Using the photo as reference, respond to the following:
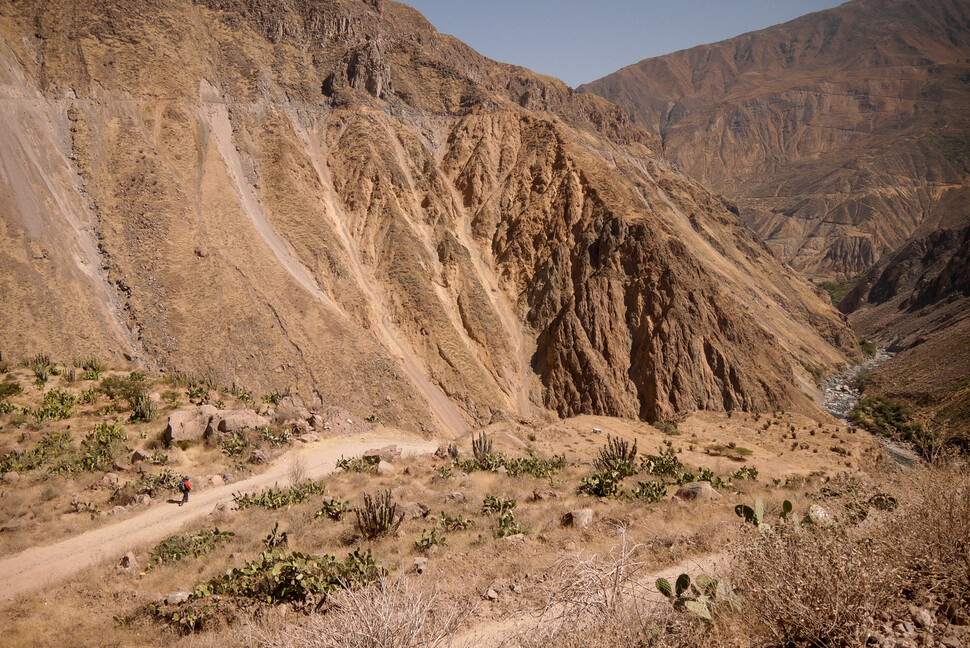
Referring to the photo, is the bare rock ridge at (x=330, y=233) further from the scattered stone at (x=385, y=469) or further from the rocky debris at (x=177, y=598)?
the rocky debris at (x=177, y=598)

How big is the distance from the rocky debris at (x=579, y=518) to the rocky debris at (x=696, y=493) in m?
2.91

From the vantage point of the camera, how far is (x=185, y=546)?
10.1 metres

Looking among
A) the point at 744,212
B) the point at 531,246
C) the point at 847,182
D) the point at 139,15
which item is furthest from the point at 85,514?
the point at 847,182

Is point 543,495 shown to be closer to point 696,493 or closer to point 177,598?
point 696,493

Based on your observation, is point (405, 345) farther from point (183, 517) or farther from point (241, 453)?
point (183, 517)

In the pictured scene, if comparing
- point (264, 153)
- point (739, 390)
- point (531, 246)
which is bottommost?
point (739, 390)

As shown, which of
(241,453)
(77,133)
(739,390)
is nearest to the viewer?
(241,453)

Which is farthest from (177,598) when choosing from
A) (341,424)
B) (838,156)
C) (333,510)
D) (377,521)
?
(838,156)

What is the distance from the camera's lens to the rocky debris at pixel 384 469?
49.1 feet

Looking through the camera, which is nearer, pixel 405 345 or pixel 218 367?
pixel 218 367

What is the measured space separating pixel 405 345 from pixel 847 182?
518 ft

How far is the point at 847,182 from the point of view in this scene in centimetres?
14138

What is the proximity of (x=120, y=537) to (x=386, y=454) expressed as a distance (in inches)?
293

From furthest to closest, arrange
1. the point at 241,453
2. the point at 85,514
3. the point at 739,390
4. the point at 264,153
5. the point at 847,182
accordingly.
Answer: the point at 847,182 < the point at 264,153 < the point at 739,390 < the point at 241,453 < the point at 85,514
